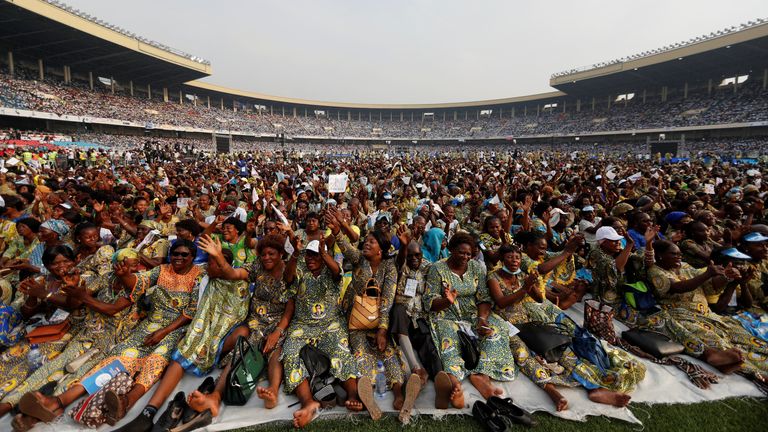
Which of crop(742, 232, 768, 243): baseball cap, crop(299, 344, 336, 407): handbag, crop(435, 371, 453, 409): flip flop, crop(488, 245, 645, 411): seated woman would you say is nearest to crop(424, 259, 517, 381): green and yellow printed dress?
crop(488, 245, 645, 411): seated woman

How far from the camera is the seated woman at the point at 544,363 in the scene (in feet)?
8.64

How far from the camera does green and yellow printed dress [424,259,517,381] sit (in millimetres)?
2834

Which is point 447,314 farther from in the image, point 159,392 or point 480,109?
point 480,109

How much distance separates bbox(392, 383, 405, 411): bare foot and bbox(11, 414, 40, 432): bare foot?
252 cm

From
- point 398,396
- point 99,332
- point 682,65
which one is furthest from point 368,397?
point 682,65

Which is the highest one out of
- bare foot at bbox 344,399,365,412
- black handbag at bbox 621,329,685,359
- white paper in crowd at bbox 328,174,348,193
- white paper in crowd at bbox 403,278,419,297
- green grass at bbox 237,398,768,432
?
white paper in crowd at bbox 328,174,348,193

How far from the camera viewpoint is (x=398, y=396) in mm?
2598

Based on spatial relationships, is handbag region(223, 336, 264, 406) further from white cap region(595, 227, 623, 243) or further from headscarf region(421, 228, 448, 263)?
white cap region(595, 227, 623, 243)

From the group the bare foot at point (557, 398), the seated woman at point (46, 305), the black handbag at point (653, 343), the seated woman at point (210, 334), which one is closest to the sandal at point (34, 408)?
the seated woman at point (46, 305)

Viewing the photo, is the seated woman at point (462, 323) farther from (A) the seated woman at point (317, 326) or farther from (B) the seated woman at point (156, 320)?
(B) the seated woman at point (156, 320)

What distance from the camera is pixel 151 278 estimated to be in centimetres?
310

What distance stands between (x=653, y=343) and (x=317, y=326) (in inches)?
125

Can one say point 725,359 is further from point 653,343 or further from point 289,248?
point 289,248

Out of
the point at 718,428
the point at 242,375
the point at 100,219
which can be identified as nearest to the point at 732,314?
the point at 718,428
